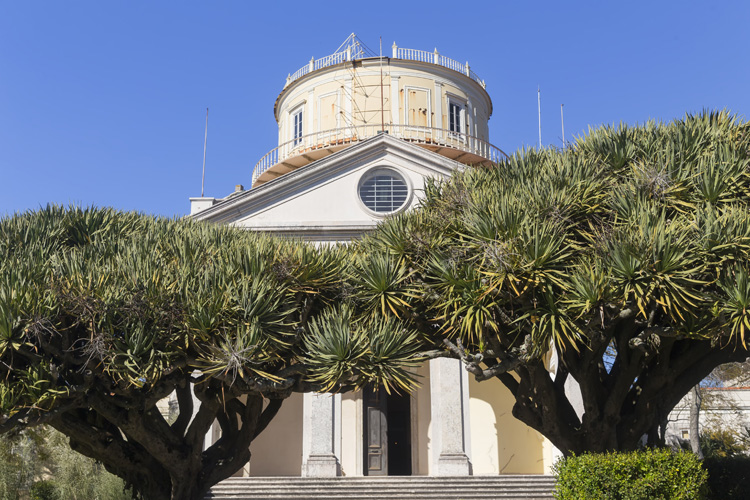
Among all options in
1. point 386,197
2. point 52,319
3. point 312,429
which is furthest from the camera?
point 386,197

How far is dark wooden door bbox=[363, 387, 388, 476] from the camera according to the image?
23.7m

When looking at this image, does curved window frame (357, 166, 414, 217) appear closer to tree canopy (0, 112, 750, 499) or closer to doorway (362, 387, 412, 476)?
doorway (362, 387, 412, 476)

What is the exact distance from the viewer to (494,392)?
79.2 ft

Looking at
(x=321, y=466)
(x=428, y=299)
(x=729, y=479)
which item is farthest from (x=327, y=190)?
(x=729, y=479)

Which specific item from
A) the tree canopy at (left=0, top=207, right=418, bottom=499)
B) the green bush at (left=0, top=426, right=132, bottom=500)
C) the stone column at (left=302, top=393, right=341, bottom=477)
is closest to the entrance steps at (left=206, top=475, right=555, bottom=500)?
the stone column at (left=302, top=393, right=341, bottom=477)

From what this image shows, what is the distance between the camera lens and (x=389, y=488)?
1964cm

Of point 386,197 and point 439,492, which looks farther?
point 386,197

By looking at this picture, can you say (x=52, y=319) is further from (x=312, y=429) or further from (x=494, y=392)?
(x=494, y=392)

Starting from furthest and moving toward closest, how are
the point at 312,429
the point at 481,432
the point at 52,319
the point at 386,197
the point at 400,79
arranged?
the point at 400,79 < the point at 386,197 < the point at 481,432 < the point at 312,429 < the point at 52,319

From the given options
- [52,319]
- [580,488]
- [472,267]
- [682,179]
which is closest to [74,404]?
[52,319]

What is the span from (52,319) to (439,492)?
12304 millimetres

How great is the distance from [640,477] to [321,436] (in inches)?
499

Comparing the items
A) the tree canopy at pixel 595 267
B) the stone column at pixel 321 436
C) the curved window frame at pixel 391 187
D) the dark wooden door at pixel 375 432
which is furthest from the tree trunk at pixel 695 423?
the tree canopy at pixel 595 267

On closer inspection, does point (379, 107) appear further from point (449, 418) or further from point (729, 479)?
point (729, 479)
